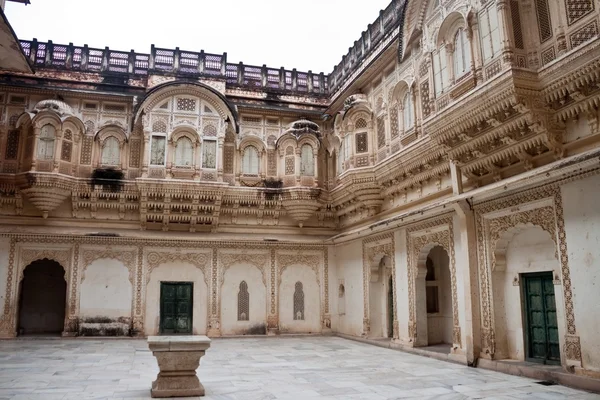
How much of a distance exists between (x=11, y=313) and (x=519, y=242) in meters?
12.9

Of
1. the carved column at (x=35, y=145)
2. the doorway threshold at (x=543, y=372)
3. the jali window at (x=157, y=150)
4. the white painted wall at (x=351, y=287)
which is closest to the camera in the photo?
the doorway threshold at (x=543, y=372)

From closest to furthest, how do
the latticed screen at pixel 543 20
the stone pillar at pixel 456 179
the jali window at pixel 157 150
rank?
the latticed screen at pixel 543 20 → the stone pillar at pixel 456 179 → the jali window at pixel 157 150

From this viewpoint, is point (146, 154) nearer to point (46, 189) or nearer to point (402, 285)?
point (46, 189)

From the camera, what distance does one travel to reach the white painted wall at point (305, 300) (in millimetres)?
16047

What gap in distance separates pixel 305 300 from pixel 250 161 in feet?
15.1

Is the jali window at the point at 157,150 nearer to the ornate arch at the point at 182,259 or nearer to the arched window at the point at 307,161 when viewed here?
the ornate arch at the point at 182,259

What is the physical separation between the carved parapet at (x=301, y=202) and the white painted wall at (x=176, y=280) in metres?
3.32

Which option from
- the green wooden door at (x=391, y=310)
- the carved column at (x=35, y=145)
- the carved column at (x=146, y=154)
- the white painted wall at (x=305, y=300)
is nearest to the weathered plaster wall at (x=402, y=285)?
the green wooden door at (x=391, y=310)

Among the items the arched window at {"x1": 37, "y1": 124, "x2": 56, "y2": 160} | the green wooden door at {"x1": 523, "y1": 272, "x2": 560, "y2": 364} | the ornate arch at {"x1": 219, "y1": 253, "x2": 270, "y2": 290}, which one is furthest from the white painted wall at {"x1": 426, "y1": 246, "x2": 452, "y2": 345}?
the arched window at {"x1": 37, "y1": 124, "x2": 56, "y2": 160}

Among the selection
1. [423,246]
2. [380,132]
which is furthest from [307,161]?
[423,246]

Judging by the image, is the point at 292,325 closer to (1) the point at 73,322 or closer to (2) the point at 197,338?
(1) the point at 73,322

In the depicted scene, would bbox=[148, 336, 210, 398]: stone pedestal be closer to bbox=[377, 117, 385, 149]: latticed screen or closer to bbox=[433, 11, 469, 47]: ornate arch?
bbox=[433, 11, 469, 47]: ornate arch

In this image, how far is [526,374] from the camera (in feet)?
26.5

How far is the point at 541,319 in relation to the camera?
8.81 m
